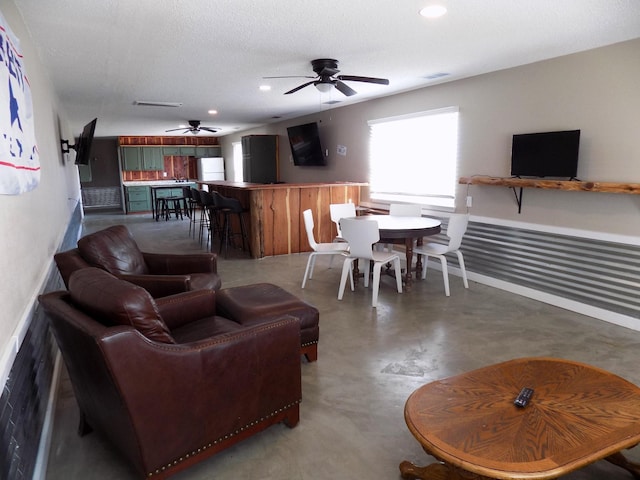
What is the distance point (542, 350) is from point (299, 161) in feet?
19.4

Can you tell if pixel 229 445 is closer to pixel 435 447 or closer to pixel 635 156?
pixel 435 447

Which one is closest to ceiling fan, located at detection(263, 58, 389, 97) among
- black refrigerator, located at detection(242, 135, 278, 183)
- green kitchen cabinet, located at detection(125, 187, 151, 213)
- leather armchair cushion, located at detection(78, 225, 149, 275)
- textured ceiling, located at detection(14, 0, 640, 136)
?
textured ceiling, located at detection(14, 0, 640, 136)

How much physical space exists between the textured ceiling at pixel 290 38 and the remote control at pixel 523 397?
2292 millimetres

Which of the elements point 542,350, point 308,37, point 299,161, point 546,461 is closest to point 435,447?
point 546,461

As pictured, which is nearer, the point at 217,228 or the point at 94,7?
the point at 94,7

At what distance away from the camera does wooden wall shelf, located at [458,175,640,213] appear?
10.9 feet

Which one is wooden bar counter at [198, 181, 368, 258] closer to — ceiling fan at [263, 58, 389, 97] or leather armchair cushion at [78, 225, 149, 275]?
ceiling fan at [263, 58, 389, 97]

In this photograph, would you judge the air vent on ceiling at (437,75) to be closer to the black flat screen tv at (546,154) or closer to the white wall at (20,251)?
the black flat screen tv at (546,154)

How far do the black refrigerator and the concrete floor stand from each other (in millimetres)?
4542

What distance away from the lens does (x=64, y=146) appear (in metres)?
5.79

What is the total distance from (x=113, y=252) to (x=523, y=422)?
9.13ft

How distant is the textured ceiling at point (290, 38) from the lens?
266 centimetres

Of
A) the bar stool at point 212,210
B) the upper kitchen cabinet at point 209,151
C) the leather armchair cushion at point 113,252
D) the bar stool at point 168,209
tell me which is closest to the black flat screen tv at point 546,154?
the leather armchair cushion at point 113,252

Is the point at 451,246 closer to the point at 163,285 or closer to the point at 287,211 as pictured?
the point at 287,211
